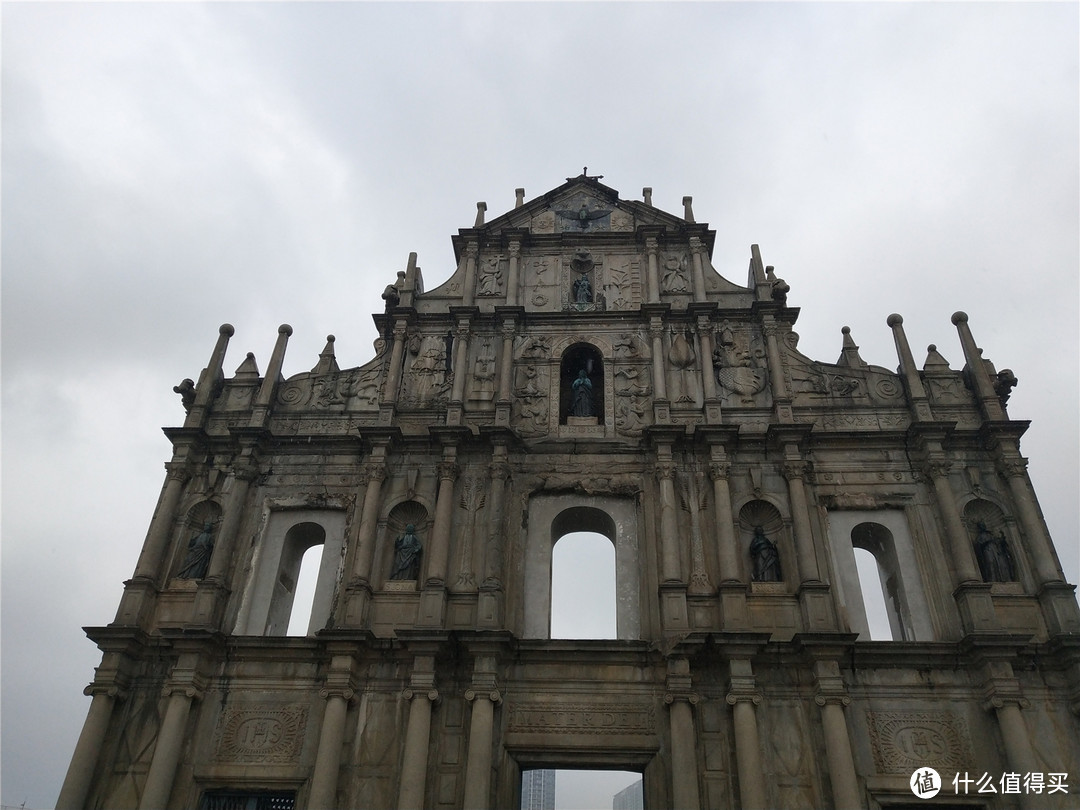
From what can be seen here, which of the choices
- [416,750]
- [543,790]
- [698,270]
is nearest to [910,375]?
[698,270]

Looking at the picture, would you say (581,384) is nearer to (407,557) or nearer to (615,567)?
(615,567)

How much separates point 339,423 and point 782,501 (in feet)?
31.9

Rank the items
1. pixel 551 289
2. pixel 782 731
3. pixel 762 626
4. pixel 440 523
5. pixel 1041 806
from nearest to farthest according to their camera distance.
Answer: pixel 1041 806 < pixel 782 731 < pixel 762 626 < pixel 440 523 < pixel 551 289

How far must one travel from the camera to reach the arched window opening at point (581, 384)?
1819 centimetres

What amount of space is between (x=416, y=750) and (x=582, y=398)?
8.22 metres

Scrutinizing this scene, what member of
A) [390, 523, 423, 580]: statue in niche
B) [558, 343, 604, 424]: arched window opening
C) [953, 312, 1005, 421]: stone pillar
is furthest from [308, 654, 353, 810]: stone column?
[953, 312, 1005, 421]: stone pillar

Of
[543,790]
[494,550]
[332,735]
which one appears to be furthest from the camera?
[543,790]


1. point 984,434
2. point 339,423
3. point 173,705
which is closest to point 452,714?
point 173,705

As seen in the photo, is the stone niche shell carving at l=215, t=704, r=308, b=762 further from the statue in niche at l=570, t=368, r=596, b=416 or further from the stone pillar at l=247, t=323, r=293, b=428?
the statue in niche at l=570, t=368, r=596, b=416

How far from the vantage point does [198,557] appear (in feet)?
53.2

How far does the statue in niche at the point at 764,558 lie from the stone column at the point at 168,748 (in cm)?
1061

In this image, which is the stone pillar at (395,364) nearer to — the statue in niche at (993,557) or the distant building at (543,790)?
the statue in niche at (993,557)

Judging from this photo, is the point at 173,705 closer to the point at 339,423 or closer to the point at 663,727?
the point at 339,423

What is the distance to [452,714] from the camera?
14086 mm
